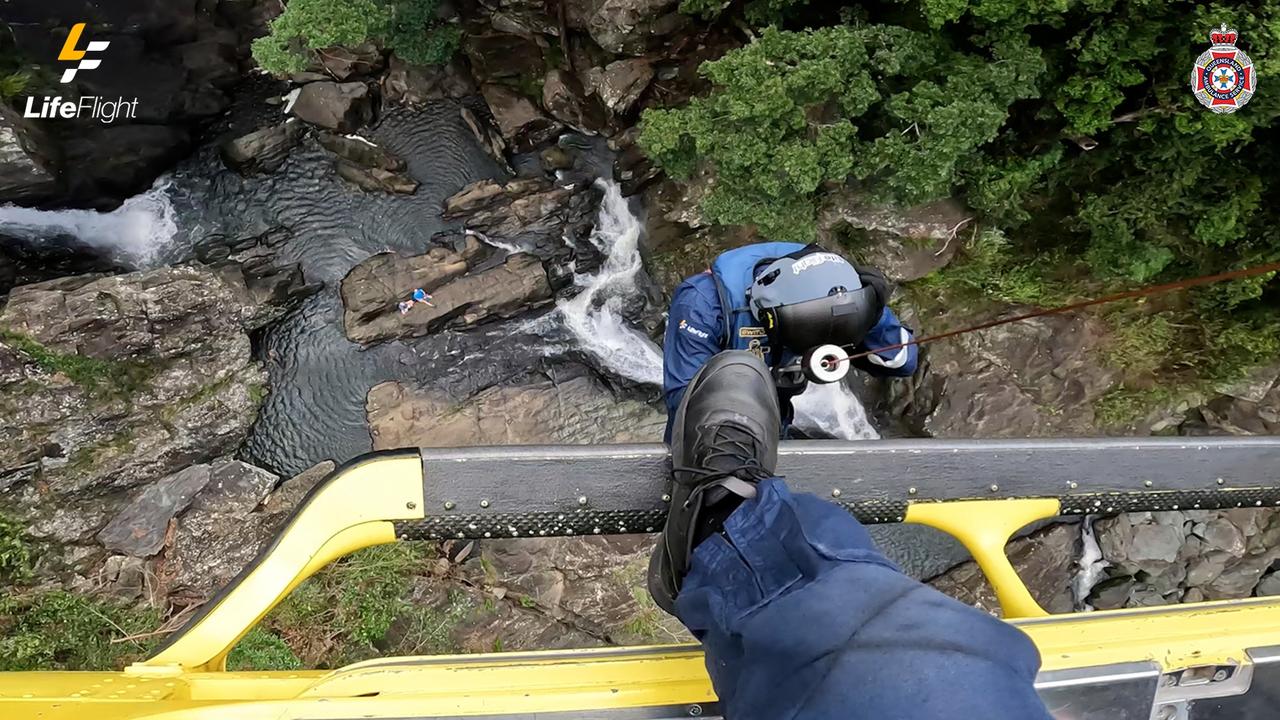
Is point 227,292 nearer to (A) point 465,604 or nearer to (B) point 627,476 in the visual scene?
(A) point 465,604

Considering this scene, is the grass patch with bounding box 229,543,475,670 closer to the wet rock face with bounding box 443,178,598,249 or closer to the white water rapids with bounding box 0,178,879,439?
the white water rapids with bounding box 0,178,879,439

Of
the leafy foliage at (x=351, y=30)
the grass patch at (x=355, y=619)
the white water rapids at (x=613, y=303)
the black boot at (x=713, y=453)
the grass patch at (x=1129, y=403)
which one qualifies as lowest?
the grass patch at (x=355, y=619)

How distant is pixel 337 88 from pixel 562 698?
27.8 feet

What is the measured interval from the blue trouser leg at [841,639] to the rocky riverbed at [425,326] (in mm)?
4851

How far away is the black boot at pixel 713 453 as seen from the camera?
2324 mm

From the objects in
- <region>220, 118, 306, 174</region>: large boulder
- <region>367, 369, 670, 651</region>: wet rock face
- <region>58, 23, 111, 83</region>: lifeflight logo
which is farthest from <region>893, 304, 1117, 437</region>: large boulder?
<region>58, 23, 111, 83</region>: lifeflight logo

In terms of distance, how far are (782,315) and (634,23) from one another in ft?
14.2

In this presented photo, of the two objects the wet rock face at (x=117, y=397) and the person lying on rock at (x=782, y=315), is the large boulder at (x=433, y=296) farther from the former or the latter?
the person lying on rock at (x=782, y=315)

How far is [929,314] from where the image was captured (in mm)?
6742

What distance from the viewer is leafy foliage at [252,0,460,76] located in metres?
6.39

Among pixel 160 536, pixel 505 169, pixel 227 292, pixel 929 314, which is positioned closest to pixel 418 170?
pixel 505 169

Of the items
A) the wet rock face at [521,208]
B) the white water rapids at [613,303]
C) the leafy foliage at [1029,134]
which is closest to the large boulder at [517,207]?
the wet rock face at [521,208]

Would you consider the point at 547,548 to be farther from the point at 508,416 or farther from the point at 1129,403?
the point at 1129,403

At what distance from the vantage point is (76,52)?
25.6 ft
